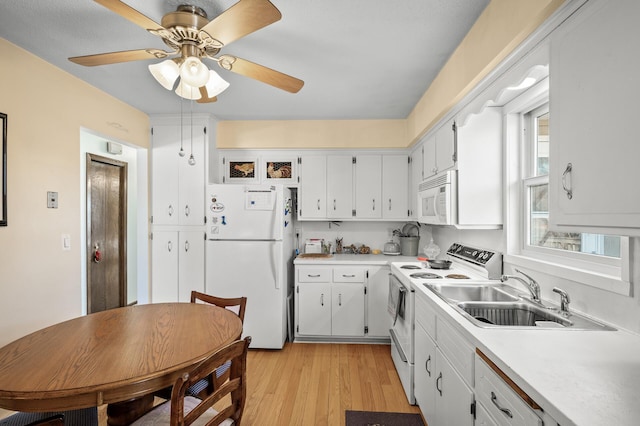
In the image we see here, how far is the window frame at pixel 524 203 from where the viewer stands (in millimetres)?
1564

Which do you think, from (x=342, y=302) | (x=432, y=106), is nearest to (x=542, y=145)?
(x=432, y=106)

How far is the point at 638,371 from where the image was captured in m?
0.95

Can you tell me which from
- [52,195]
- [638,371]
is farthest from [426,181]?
[52,195]

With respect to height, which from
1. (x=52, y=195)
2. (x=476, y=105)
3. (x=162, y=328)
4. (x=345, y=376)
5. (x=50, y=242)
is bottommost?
(x=345, y=376)

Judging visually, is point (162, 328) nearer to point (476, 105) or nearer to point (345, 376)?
point (345, 376)

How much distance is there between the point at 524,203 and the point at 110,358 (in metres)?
2.46

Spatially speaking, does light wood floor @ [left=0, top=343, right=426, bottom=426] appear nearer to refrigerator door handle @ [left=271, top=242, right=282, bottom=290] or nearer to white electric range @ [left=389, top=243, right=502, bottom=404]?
white electric range @ [left=389, top=243, right=502, bottom=404]

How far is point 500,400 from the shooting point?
107cm

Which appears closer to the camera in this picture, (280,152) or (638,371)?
(638,371)

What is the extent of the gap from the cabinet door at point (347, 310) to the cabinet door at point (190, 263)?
1432 millimetres

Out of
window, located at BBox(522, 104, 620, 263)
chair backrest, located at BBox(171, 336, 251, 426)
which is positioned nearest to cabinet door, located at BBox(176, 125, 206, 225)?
chair backrest, located at BBox(171, 336, 251, 426)

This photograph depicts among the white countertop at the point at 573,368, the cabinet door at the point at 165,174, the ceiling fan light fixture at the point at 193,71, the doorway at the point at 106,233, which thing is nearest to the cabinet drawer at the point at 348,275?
the cabinet door at the point at 165,174

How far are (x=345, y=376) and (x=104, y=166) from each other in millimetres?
3681

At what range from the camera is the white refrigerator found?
3.17m
